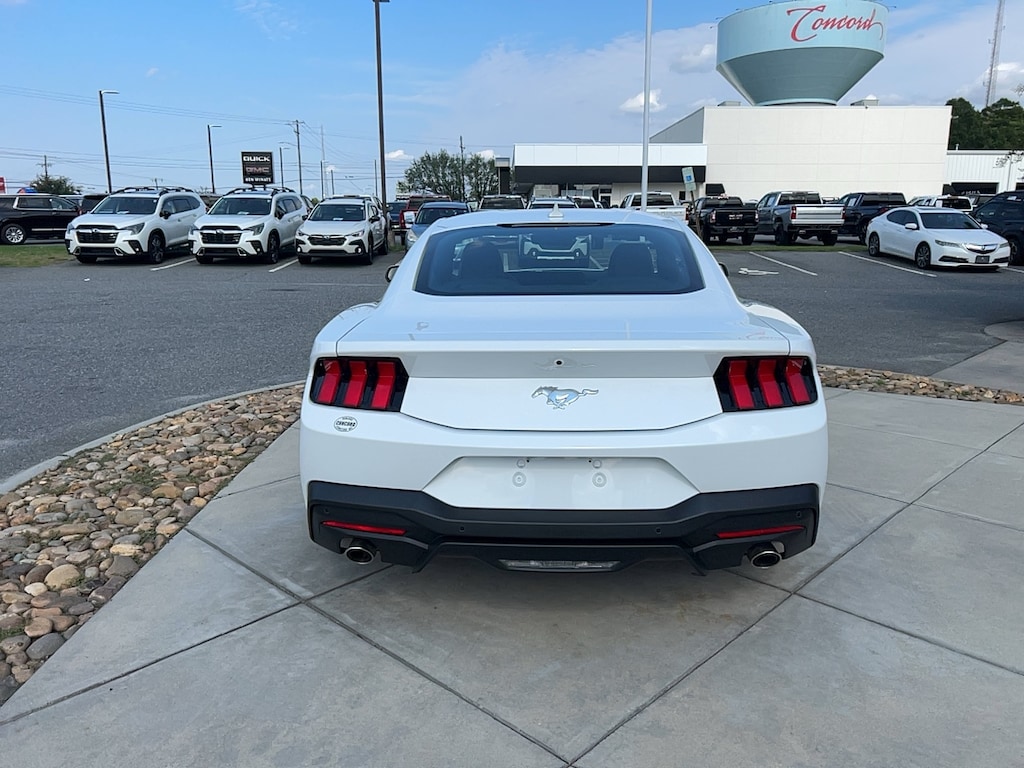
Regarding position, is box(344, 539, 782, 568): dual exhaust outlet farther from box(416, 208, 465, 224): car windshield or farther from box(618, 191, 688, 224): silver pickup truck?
box(618, 191, 688, 224): silver pickup truck

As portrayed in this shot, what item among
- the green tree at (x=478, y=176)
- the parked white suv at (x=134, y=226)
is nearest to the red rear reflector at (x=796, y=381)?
the parked white suv at (x=134, y=226)

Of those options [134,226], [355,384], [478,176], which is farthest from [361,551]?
[478,176]

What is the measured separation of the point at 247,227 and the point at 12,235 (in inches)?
534

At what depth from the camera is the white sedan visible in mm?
18781

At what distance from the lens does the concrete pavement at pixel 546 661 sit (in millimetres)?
2555

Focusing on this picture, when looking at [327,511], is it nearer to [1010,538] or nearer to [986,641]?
[986,641]

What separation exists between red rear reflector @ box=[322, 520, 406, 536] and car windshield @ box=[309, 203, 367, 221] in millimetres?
19344

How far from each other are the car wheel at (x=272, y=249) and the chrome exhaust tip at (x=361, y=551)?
18775 millimetres

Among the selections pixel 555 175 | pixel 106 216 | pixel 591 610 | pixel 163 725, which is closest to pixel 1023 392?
pixel 591 610


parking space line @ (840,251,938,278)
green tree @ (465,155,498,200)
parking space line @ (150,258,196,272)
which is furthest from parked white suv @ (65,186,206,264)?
green tree @ (465,155,498,200)

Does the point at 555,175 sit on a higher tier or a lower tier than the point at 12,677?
higher

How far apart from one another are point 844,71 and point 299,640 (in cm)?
6679

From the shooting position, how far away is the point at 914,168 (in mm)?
56219

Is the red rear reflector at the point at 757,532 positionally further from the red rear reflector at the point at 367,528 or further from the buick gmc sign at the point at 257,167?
the buick gmc sign at the point at 257,167
